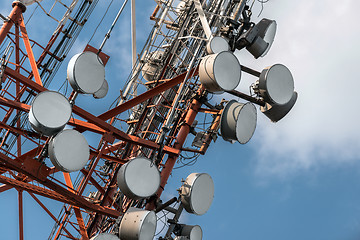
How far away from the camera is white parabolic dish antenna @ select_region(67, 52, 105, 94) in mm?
16781

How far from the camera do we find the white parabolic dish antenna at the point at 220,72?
53.4 ft

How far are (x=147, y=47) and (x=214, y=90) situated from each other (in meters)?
7.06

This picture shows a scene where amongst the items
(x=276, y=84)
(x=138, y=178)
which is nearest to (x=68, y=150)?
(x=138, y=178)

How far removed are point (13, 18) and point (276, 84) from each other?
996 centimetres

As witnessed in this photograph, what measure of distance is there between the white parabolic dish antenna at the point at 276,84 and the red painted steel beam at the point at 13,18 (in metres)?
9.30

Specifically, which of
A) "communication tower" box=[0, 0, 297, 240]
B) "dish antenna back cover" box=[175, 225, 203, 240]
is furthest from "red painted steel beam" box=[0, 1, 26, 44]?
"dish antenna back cover" box=[175, 225, 203, 240]

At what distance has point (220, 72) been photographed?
16422 mm

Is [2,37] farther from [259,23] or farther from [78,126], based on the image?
[259,23]

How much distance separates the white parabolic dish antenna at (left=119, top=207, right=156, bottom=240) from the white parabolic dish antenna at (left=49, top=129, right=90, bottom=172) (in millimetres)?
2113

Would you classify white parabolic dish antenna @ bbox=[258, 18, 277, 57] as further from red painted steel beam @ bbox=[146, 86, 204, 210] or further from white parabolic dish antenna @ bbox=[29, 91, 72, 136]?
white parabolic dish antenna @ bbox=[29, 91, 72, 136]

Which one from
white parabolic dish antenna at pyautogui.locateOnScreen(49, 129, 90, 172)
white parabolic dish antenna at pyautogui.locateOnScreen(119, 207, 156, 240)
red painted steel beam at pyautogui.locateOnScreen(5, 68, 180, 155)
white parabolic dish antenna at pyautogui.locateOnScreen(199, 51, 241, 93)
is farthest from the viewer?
red painted steel beam at pyautogui.locateOnScreen(5, 68, 180, 155)

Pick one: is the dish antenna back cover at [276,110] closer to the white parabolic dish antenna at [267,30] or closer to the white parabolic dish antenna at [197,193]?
the white parabolic dish antenna at [267,30]

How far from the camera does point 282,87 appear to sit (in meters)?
17.1

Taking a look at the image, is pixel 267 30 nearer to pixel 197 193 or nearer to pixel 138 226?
pixel 197 193
